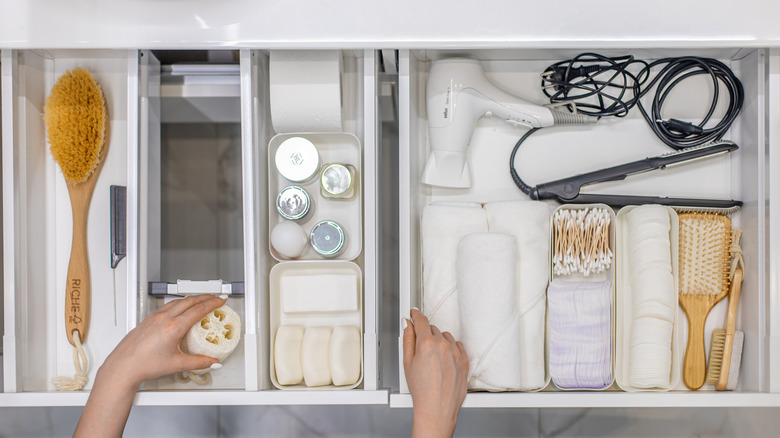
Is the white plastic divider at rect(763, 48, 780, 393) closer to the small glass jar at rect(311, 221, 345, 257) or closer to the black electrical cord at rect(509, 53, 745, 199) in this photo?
the black electrical cord at rect(509, 53, 745, 199)

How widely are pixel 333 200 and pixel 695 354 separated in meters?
0.65

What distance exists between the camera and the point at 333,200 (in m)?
0.87

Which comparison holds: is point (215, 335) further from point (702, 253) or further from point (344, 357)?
point (702, 253)

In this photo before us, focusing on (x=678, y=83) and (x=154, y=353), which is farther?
(x=678, y=83)

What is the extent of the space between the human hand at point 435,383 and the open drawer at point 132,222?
0.21 feet

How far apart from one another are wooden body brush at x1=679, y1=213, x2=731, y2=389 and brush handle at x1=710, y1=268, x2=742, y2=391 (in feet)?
0.05

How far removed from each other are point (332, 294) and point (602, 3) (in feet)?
1.87

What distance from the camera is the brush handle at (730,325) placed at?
2.70 ft

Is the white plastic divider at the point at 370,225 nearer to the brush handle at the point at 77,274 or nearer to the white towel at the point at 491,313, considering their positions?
the white towel at the point at 491,313

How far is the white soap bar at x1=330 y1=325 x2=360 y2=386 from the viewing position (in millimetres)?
793

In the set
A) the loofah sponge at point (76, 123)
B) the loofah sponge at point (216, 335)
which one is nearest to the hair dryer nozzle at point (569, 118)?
the loofah sponge at point (216, 335)

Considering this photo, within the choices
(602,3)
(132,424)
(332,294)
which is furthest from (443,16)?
(132,424)

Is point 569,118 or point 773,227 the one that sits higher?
point 569,118

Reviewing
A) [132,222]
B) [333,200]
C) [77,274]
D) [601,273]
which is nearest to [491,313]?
[601,273]
